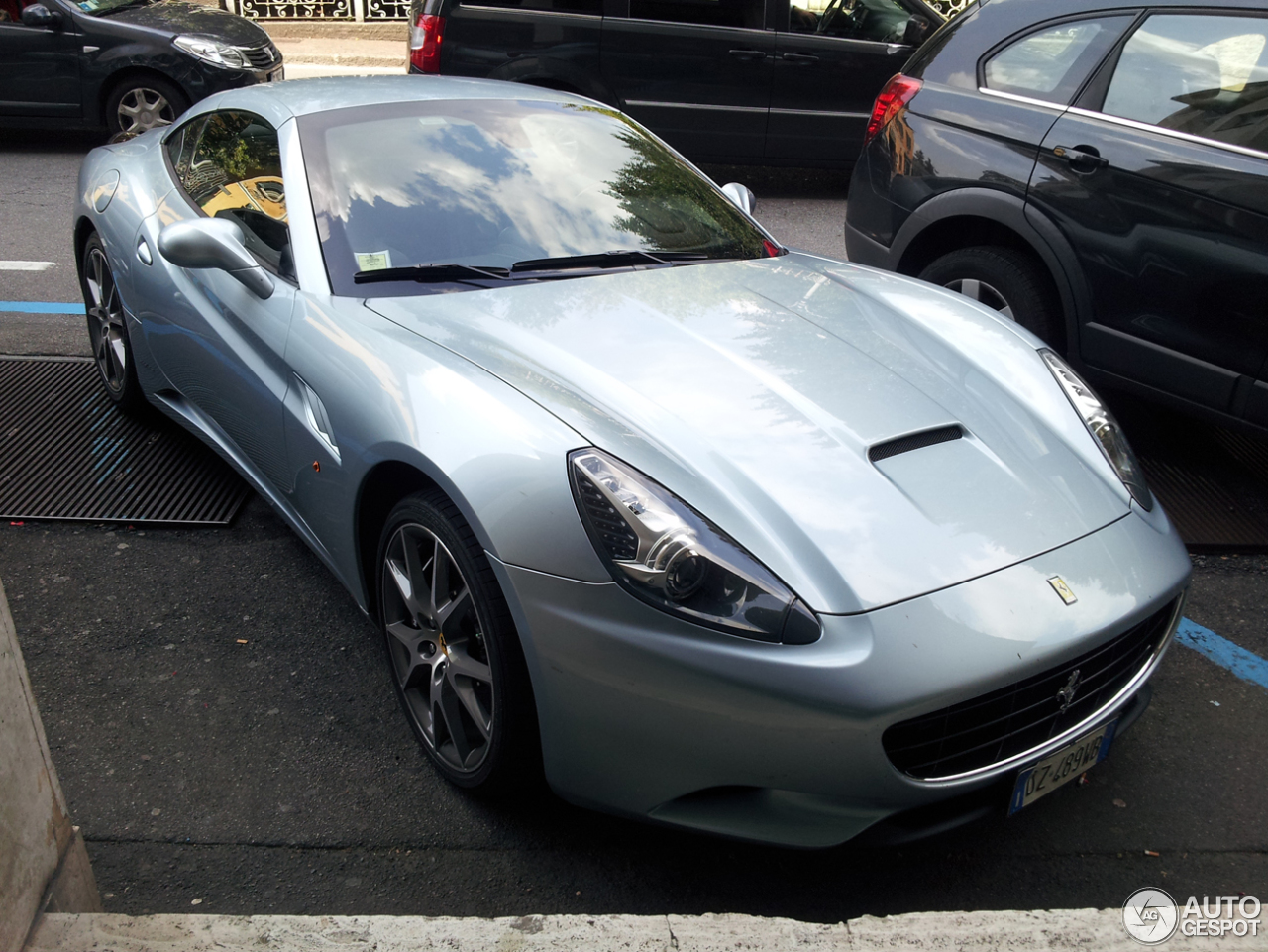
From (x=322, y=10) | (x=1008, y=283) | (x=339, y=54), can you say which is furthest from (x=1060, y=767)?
(x=322, y=10)

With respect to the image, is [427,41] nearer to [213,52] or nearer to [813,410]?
[213,52]

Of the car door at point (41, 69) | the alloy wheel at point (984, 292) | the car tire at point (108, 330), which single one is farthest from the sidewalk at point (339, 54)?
the alloy wheel at point (984, 292)

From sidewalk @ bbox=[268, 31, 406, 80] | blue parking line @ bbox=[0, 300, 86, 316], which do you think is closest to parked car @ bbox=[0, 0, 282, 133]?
sidewalk @ bbox=[268, 31, 406, 80]

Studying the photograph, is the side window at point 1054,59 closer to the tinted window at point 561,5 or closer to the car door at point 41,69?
the tinted window at point 561,5

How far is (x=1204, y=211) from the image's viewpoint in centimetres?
356

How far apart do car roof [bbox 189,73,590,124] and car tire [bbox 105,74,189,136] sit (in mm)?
5454

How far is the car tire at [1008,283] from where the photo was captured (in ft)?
13.6

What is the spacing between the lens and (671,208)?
337 cm

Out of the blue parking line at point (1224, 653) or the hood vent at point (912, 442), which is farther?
the blue parking line at point (1224, 653)

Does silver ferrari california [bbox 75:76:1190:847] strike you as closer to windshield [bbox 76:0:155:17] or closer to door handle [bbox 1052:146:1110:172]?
door handle [bbox 1052:146:1110:172]

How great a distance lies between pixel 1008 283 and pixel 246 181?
9.31ft

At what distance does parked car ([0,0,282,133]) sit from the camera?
8.31 m

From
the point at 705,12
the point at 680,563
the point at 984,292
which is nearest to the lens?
the point at 680,563

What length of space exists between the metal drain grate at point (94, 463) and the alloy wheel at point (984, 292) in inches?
116
